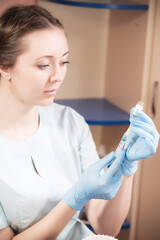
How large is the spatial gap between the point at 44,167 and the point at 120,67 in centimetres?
93

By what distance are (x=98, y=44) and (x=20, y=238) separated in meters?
1.31

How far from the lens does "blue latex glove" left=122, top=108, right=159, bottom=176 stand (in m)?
1.12

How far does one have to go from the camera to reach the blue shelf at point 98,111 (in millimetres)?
1855

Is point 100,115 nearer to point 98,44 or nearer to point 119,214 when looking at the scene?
point 98,44

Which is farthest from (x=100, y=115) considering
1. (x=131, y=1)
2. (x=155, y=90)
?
(x=131, y=1)

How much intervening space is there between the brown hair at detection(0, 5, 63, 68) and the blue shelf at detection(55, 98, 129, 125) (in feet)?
2.21

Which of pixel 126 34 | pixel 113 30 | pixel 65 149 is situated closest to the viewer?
pixel 65 149

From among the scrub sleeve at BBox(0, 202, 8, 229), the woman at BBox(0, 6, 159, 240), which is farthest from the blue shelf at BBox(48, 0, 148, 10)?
the scrub sleeve at BBox(0, 202, 8, 229)

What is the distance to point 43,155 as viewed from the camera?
1389mm

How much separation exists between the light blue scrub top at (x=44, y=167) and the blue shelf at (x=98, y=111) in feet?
1.15

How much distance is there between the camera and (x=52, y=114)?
1510mm

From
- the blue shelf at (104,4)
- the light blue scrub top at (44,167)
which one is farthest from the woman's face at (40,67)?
the blue shelf at (104,4)

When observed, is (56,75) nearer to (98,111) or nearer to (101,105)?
(98,111)

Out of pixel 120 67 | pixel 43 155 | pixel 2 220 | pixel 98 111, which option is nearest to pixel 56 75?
pixel 43 155
